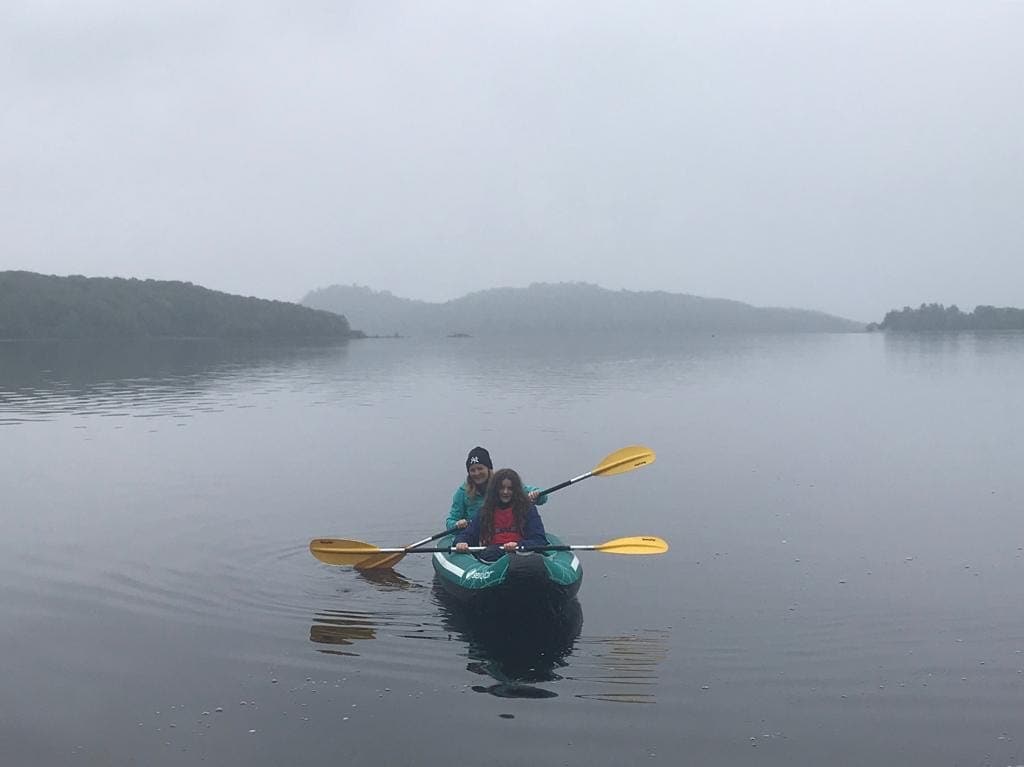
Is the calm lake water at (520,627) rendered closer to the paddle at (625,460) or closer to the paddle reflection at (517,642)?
the paddle reflection at (517,642)

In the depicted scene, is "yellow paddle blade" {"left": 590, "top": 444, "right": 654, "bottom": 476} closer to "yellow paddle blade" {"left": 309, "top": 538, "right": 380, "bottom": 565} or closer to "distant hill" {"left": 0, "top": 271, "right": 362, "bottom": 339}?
"yellow paddle blade" {"left": 309, "top": 538, "right": 380, "bottom": 565}

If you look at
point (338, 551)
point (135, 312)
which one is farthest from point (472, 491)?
point (135, 312)

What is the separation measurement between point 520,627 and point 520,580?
74 centimetres

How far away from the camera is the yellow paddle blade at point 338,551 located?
12.2 metres

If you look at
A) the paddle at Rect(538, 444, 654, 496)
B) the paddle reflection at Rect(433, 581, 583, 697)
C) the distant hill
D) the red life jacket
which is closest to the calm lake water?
the paddle reflection at Rect(433, 581, 583, 697)

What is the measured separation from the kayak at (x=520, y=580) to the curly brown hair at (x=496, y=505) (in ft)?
1.95

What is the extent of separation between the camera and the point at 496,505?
1125 cm

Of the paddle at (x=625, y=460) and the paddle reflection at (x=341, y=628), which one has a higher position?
the paddle at (x=625, y=460)

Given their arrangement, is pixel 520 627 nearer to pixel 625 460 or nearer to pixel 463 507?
pixel 463 507

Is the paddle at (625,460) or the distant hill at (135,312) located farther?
the distant hill at (135,312)

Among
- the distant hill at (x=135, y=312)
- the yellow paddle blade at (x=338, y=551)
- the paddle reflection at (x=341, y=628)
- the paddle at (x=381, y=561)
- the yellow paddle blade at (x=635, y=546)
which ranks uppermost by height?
the distant hill at (x=135, y=312)

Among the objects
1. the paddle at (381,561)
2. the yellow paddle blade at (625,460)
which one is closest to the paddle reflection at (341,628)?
the paddle at (381,561)

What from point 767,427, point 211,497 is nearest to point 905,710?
point 211,497

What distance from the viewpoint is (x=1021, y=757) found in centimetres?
719
